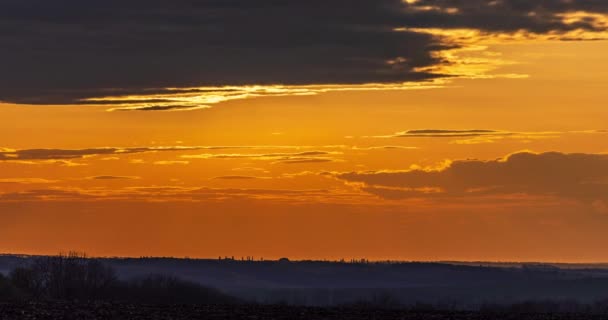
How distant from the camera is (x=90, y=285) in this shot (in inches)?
6339

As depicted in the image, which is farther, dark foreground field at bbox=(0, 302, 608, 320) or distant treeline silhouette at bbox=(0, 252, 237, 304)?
distant treeline silhouette at bbox=(0, 252, 237, 304)

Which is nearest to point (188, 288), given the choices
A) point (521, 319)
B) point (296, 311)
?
point (296, 311)

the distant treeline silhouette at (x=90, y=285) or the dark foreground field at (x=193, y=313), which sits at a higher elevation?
the distant treeline silhouette at (x=90, y=285)

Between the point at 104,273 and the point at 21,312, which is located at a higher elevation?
the point at 104,273

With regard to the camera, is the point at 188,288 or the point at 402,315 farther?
the point at 188,288

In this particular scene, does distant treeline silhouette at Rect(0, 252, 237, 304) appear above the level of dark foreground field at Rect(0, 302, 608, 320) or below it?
above

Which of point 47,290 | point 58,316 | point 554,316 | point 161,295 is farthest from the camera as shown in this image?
point 161,295

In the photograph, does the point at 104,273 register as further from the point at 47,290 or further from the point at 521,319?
the point at 521,319

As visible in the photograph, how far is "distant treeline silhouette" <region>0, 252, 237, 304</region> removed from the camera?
6058 inches

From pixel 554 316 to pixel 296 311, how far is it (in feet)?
53.4

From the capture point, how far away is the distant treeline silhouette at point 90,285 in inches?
6058

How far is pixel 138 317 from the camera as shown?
8200 cm

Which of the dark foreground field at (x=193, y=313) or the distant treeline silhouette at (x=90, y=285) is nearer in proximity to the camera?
the dark foreground field at (x=193, y=313)

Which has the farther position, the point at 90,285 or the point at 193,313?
the point at 90,285
